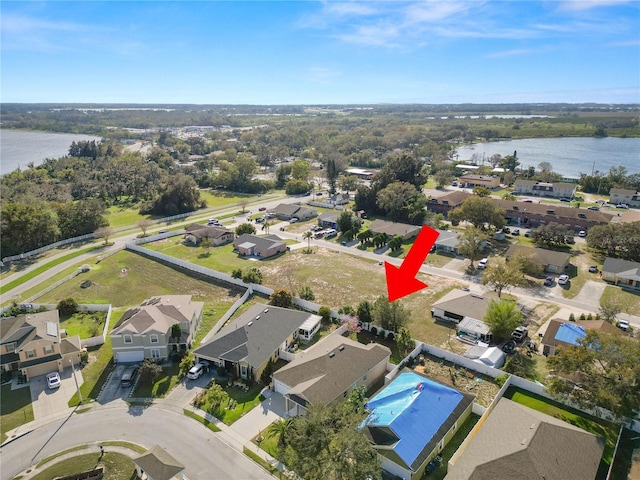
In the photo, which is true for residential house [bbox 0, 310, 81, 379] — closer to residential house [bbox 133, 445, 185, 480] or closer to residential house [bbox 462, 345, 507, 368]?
residential house [bbox 133, 445, 185, 480]

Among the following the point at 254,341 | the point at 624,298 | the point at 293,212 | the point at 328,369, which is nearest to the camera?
the point at 328,369

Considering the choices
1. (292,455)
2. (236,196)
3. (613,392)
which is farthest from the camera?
(236,196)

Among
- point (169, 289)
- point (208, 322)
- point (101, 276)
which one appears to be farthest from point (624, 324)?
point (101, 276)

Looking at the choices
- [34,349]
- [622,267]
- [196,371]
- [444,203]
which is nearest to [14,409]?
[34,349]

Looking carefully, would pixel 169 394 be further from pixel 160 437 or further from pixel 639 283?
pixel 639 283

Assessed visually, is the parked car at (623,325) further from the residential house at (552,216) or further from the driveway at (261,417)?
the driveway at (261,417)

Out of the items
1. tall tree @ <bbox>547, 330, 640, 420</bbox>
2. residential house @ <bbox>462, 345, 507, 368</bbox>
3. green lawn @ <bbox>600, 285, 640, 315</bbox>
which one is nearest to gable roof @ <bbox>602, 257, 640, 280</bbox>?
green lawn @ <bbox>600, 285, 640, 315</bbox>

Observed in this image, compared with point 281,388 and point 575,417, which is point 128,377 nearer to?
point 281,388

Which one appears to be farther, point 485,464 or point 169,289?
point 169,289
